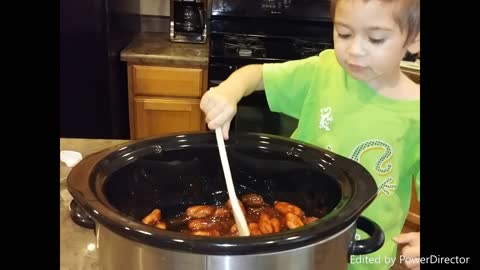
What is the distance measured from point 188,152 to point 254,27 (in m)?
1.37

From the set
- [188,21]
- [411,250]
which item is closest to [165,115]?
[188,21]

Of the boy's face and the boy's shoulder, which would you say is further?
the boy's shoulder

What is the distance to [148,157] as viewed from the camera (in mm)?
666

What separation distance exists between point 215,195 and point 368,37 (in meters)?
0.31

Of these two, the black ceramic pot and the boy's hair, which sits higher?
the boy's hair

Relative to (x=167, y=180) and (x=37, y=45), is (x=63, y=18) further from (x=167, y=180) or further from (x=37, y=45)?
(x=37, y=45)

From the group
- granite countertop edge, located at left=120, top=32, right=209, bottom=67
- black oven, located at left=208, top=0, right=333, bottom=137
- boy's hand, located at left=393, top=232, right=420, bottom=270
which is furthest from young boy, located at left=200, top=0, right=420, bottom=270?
granite countertop edge, located at left=120, top=32, right=209, bottom=67

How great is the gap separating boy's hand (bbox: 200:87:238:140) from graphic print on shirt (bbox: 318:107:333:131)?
0.18 meters

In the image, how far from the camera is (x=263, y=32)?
197cm

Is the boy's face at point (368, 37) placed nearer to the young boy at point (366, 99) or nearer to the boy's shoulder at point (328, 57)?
the young boy at point (366, 99)

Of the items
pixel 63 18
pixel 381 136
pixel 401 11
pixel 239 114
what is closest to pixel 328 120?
pixel 381 136

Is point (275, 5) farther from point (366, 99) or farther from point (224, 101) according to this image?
point (224, 101)

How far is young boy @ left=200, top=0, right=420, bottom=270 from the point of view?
0.69m

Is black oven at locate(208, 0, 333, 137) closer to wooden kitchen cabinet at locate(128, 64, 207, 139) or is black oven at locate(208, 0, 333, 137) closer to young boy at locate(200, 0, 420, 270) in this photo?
wooden kitchen cabinet at locate(128, 64, 207, 139)
